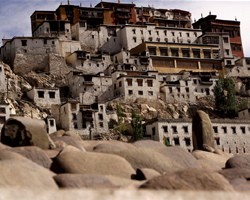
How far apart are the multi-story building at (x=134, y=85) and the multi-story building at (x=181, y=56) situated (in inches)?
379

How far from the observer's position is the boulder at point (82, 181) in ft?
45.2

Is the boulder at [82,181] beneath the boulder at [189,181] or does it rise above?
above

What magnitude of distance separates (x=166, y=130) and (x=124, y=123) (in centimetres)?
723

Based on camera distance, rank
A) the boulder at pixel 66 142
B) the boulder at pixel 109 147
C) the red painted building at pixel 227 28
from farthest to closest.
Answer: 1. the red painted building at pixel 227 28
2. the boulder at pixel 66 142
3. the boulder at pixel 109 147

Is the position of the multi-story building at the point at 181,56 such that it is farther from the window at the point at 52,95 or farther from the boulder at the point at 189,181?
the boulder at the point at 189,181

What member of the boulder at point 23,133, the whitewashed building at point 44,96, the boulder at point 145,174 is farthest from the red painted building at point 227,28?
the boulder at point 145,174

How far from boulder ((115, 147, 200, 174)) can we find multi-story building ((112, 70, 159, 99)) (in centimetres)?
5116

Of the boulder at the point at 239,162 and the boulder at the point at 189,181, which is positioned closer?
the boulder at the point at 189,181

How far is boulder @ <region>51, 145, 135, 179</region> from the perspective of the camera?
15602mm

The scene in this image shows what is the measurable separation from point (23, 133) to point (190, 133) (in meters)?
43.1

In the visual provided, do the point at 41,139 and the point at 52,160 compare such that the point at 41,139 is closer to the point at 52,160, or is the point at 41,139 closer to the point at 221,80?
the point at 52,160


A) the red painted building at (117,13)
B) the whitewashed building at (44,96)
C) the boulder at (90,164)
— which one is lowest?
the boulder at (90,164)

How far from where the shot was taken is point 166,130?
58281mm

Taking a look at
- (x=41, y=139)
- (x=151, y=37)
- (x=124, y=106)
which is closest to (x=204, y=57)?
(x=151, y=37)
